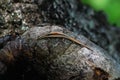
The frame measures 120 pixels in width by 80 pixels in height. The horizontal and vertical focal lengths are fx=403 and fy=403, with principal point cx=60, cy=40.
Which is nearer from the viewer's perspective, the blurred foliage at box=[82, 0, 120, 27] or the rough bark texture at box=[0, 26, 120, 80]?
the rough bark texture at box=[0, 26, 120, 80]

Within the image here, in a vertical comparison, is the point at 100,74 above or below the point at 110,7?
above

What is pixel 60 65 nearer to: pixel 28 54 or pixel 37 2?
pixel 28 54

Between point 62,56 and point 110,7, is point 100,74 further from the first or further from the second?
point 110,7

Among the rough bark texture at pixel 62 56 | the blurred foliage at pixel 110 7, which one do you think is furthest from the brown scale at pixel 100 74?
the blurred foliage at pixel 110 7

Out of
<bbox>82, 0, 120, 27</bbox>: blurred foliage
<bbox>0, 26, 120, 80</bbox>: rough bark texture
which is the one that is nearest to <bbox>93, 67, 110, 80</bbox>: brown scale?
<bbox>0, 26, 120, 80</bbox>: rough bark texture

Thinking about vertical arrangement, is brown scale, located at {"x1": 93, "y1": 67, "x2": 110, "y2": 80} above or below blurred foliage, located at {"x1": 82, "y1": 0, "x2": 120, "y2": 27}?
above

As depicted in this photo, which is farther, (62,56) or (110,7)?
(110,7)

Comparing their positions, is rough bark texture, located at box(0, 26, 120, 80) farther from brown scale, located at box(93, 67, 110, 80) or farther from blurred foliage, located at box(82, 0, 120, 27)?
blurred foliage, located at box(82, 0, 120, 27)

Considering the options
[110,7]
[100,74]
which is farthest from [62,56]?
[110,7]
